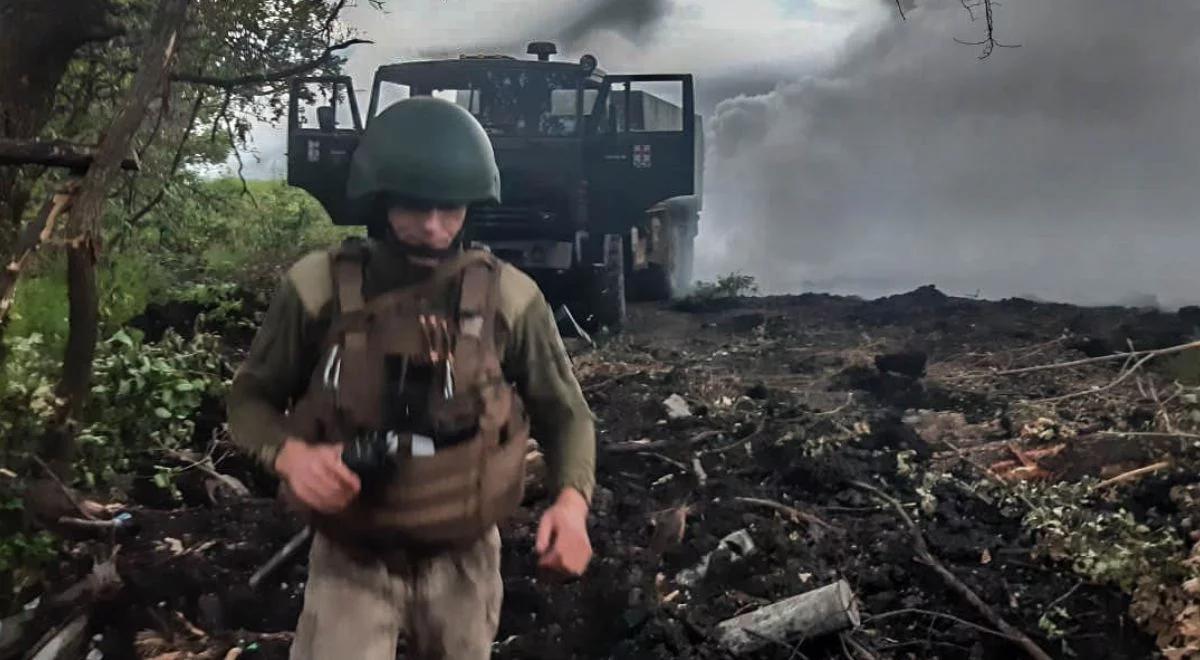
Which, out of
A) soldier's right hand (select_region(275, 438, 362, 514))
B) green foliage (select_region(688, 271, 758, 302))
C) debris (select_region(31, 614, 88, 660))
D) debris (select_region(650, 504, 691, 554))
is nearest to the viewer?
soldier's right hand (select_region(275, 438, 362, 514))

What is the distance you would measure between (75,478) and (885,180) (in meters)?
3.15

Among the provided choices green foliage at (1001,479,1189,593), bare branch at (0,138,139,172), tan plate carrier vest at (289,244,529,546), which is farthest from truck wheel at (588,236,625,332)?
tan plate carrier vest at (289,244,529,546)

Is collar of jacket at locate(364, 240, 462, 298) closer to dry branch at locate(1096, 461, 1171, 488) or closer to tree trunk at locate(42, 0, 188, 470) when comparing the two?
tree trunk at locate(42, 0, 188, 470)

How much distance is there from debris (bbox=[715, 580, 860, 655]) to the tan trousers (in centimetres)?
110

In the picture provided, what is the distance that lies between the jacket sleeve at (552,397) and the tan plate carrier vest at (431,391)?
0.06 metres

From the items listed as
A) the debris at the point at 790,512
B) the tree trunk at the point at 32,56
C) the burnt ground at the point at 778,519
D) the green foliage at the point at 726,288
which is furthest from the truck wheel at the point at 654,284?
the tree trunk at the point at 32,56

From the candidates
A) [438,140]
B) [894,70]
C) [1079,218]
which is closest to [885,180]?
[894,70]

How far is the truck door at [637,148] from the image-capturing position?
433 cm

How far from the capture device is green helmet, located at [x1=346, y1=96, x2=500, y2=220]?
1.47 m

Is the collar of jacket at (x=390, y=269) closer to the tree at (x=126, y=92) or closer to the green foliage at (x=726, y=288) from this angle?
the tree at (x=126, y=92)

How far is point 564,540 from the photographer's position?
1445mm

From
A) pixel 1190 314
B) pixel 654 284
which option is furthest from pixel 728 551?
pixel 1190 314

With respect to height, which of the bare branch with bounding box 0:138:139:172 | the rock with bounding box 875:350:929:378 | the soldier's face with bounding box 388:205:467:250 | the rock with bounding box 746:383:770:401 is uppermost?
the bare branch with bounding box 0:138:139:172

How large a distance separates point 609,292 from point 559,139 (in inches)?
35.3
